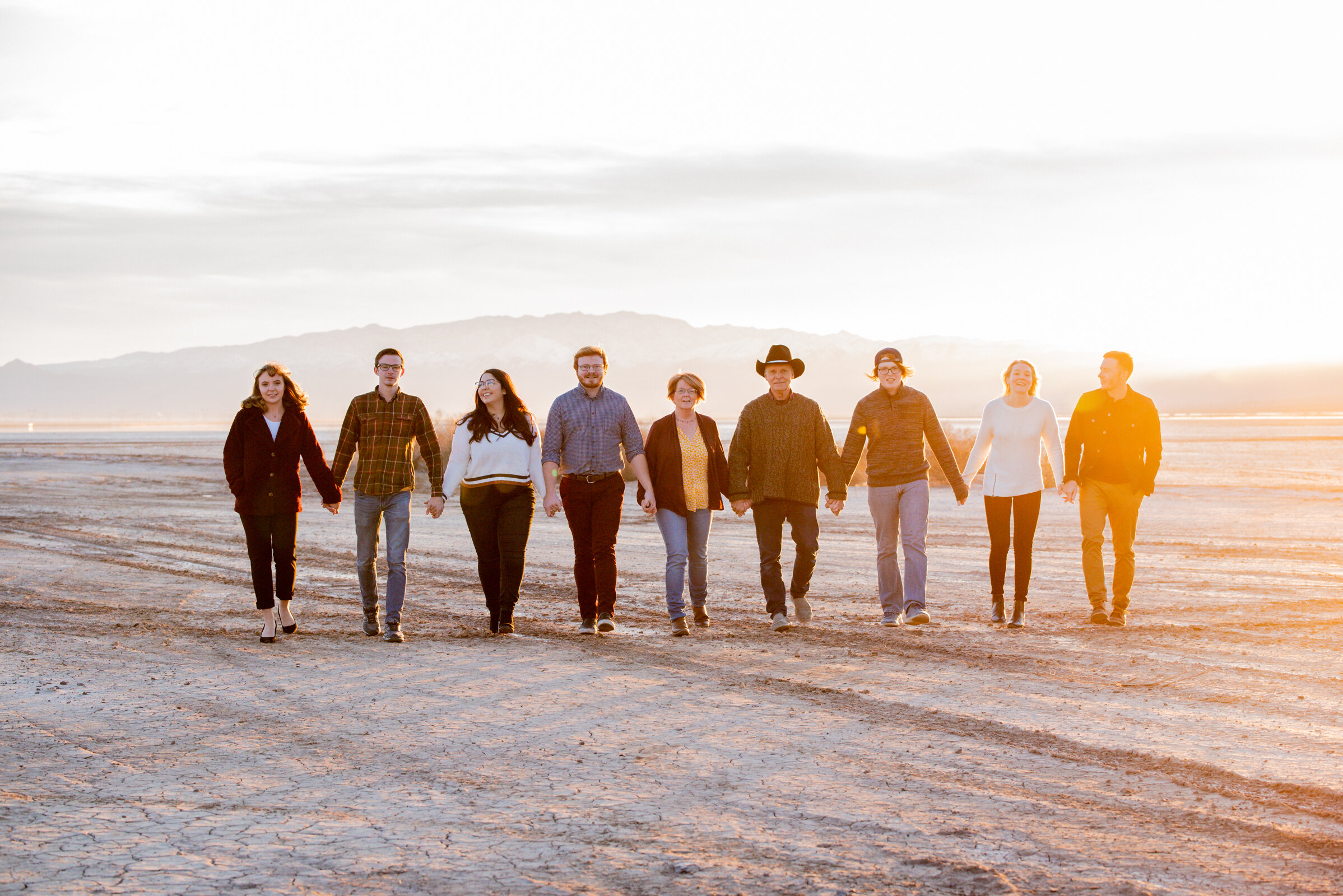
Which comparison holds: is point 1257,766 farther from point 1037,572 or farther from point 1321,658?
point 1037,572

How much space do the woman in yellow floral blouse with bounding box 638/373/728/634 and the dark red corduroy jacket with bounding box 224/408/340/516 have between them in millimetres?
2429

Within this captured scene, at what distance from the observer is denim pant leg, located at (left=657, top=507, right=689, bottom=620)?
8633 millimetres

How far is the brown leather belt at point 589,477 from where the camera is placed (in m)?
8.58

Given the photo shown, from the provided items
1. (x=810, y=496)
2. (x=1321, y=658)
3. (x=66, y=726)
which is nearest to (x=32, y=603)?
(x=66, y=726)

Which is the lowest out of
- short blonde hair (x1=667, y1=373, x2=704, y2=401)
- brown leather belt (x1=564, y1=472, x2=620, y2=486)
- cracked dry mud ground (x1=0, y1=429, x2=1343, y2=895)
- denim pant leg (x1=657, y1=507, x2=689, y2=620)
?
cracked dry mud ground (x1=0, y1=429, x2=1343, y2=895)

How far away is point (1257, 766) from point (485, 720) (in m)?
3.74

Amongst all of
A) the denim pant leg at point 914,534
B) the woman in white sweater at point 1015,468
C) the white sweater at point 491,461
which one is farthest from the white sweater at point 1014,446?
the white sweater at point 491,461

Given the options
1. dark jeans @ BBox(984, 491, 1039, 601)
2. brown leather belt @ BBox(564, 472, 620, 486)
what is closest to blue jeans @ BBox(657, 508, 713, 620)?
brown leather belt @ BBox(564, 472, 620, 486)

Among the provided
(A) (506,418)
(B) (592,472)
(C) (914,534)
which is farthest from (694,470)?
(C) (914,534)

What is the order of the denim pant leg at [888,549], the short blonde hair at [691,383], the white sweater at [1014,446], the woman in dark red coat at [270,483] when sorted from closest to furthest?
→ 1. the woman in dark red coat at [270,483]
2. the short blonde hair at [691,383]
3. the denim pant leg at [888,549]
4. the white sweater at [1014,446]

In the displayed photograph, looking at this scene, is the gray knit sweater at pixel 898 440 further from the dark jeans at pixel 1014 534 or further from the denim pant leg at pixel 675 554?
the denim pant leg at pixel 675 554

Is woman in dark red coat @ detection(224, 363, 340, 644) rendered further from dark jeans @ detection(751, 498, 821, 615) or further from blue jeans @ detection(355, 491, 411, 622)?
dark jeans @ detection(751, 498, 821, 615)

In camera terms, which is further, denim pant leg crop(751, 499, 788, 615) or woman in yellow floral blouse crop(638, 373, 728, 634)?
denim pant leg crop(751, 499, 788, 615)

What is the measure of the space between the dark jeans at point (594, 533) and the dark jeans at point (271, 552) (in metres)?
2.02
